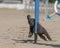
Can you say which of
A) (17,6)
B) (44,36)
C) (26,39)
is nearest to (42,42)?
(44,36)

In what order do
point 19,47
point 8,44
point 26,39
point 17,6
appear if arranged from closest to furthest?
point 19,47 < point 8,44 < point 26,39 < point 17,6

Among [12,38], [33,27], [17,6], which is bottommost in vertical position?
[17,6]

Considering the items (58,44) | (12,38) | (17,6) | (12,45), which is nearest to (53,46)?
(58,44)

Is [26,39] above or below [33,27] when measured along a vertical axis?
below

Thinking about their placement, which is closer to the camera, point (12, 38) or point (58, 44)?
point (58, 44)

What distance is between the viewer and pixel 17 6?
43750 mm

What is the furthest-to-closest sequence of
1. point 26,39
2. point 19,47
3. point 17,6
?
point 17,6 < point 26,39 < point 19,47

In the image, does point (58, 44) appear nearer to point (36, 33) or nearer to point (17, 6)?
point (36, 33)

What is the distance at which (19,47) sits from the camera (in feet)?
34.4

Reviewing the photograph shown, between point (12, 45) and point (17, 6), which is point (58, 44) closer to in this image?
point (12, 45)

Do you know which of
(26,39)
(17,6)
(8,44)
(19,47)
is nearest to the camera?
(19,47)

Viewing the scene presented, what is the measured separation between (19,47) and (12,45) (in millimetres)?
467

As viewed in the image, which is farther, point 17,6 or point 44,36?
point 17,6

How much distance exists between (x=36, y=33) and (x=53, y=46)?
0.97 metres
